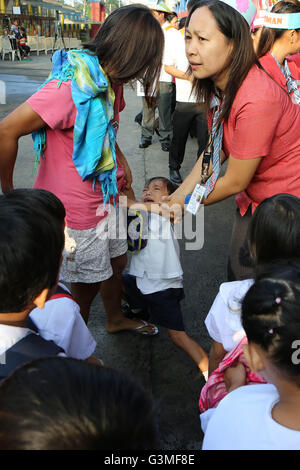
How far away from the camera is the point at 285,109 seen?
A: 5.42ft

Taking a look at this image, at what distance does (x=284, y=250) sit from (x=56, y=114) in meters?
1.02

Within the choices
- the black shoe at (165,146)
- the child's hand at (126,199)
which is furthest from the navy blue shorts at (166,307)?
the black shoe at (165,146)

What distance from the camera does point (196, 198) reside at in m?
1.92

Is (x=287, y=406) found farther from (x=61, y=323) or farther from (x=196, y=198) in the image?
(x=196, y=198)

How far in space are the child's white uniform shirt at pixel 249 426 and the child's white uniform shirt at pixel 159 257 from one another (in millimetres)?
1040

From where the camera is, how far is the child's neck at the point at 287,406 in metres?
0.87

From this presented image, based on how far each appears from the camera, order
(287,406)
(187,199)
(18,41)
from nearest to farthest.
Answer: (287,406), (187,199), (18,41)

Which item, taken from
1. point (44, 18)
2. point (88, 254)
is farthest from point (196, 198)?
point (44, 18)

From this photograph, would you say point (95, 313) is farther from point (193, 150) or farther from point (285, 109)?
point (193, 150)

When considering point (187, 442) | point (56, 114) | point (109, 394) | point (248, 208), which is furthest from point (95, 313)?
point (109, 394)

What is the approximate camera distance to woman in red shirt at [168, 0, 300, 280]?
159 cm

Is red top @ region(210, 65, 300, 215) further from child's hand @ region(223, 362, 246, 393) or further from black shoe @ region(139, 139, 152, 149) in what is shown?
black shoe @ region(139, 139, 152, 149)

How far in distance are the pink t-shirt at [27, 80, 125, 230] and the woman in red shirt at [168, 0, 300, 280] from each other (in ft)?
1.76

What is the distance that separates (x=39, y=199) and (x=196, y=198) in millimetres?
893
